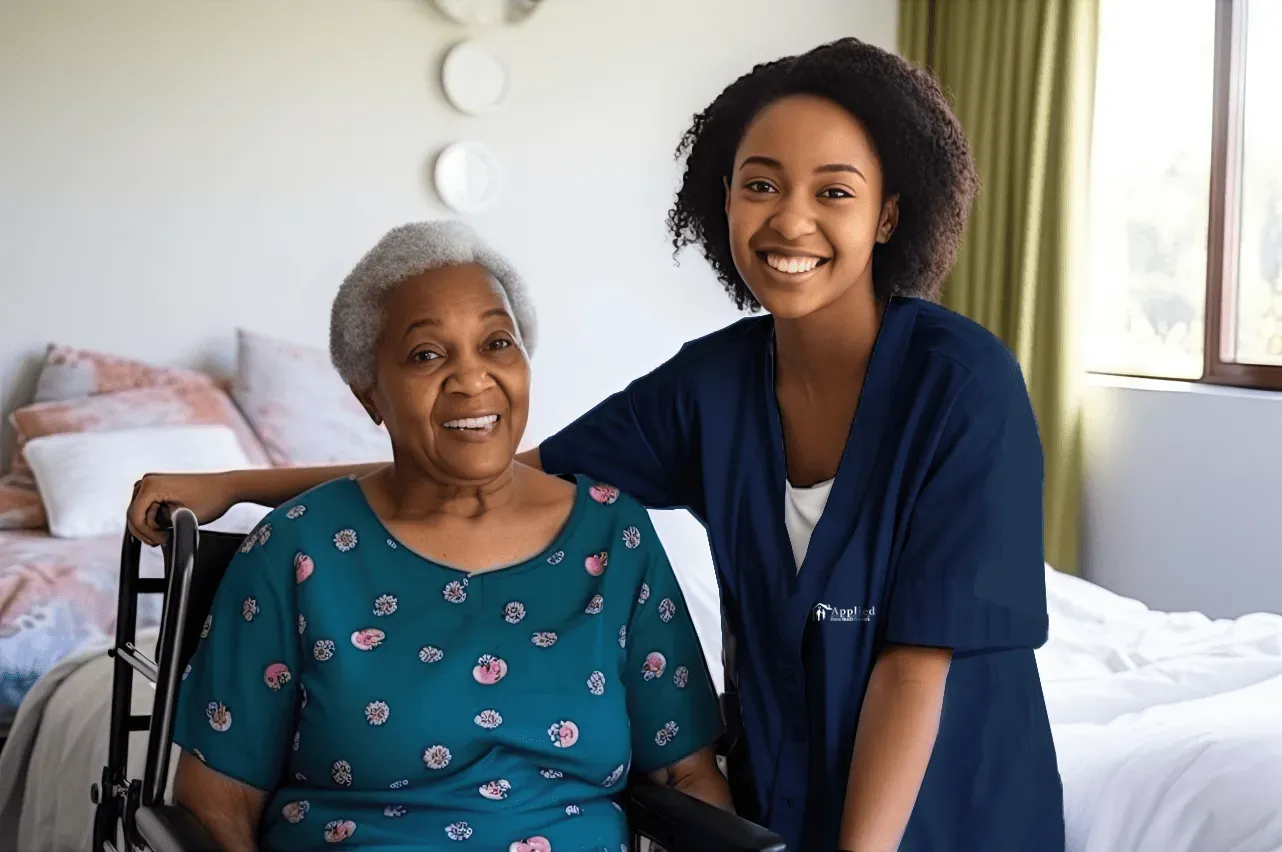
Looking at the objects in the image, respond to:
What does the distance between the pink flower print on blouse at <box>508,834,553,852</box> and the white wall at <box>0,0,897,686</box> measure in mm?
3114

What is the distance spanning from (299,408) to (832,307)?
273 centimetres

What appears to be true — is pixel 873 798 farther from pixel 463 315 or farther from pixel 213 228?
pixel 213 228

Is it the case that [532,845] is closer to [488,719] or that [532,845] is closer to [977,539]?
[488,719]

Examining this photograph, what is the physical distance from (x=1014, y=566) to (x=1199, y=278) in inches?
124

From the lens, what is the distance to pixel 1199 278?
4273 millimetres

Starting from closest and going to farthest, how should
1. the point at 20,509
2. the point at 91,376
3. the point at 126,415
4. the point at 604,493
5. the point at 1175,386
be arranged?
the point at 604,493
the point at 20,509
the point at 126,415
the point at 91,376
the point at 1175,386

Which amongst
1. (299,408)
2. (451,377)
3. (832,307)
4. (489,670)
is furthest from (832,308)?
(299,408)

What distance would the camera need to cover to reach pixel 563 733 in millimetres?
1538

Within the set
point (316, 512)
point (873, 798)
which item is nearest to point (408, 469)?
point (316, 512)

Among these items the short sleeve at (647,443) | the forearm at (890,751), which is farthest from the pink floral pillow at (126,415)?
the forearm at (890,751)

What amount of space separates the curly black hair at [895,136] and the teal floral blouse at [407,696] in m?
0.52

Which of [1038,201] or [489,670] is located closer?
[489,670]

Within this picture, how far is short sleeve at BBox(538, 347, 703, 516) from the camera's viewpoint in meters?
1.75

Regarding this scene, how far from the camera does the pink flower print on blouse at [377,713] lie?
4.89ft
